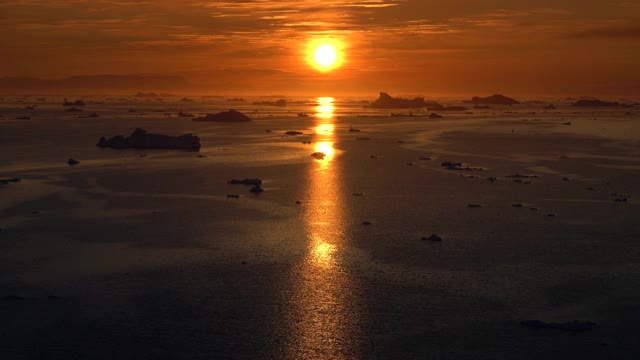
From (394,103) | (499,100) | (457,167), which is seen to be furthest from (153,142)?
(499,100)

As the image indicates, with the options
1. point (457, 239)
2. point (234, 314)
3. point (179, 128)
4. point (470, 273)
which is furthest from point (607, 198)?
point (179, 128)

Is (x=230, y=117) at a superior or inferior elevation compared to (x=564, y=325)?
inferior

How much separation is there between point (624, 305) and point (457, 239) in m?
5.55

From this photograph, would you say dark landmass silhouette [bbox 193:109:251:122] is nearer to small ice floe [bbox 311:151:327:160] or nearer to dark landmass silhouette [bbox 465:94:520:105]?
small ice floe [bbox 311:151:327:160]

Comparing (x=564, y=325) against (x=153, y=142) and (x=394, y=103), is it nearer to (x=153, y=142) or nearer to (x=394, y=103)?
(x=153, y=142)

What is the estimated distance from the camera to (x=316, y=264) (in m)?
16.4

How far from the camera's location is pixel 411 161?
3772 centimetres

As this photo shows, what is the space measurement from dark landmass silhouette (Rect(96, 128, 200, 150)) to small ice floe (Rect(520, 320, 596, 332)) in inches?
1292

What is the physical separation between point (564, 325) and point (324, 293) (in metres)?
4.41

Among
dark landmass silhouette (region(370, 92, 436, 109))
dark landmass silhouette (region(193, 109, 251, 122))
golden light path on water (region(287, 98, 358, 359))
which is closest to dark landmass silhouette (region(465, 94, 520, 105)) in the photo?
dark landmass silhouette (region(370, 92, 436, 109))

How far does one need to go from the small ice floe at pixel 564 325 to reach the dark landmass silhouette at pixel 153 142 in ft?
108

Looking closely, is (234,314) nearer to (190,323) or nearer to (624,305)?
(190,323)

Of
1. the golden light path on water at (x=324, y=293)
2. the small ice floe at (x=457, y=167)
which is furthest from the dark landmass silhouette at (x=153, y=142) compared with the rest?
the golden light path on water at (x=324, y=293)

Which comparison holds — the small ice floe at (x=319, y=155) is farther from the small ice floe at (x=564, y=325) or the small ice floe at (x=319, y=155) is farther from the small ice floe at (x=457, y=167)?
the small ice floe at (x=564, y=325)
